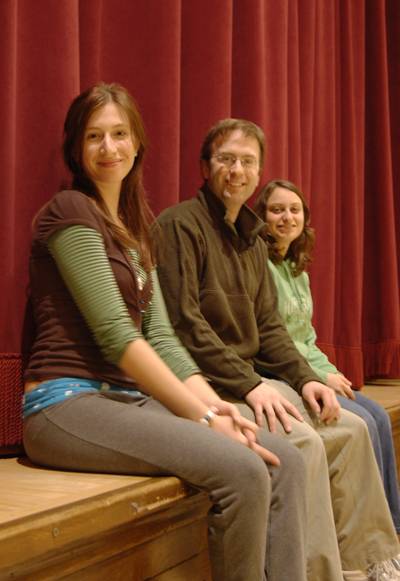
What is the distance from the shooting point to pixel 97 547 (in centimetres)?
130

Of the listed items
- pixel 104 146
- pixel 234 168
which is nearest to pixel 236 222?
pixel 234 168

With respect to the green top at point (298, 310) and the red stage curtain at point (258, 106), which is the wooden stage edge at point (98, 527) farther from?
the green top at point (298, 310)

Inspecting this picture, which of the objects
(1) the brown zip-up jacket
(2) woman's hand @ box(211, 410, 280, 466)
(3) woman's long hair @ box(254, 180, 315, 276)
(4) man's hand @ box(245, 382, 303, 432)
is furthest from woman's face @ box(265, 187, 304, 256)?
(2) woman's hand @ box(211, 410, 280, 466)

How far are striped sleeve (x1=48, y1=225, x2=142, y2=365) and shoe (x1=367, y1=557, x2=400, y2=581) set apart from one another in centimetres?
80

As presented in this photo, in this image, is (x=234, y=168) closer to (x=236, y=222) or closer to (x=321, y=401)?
(x=236, y=222)

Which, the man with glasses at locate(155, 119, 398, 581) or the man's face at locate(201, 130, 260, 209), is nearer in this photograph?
the man with glasses at locate(155, 119, 398, 581)

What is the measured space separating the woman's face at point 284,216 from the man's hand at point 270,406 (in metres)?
0.62

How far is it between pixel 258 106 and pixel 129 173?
854 millimetres

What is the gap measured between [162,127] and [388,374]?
5.58ft

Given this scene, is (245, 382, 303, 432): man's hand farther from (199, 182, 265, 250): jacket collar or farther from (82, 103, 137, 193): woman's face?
(82, 103, 137, 193): woman's face

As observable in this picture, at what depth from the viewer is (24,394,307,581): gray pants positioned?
132 centimetres

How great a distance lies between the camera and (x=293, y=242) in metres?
2.32

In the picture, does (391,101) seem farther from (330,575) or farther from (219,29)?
(330,575)

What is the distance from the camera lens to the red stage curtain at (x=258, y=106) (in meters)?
1.68
